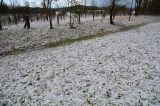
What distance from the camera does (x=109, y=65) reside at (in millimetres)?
8102

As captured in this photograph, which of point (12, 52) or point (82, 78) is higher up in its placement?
point (12, 52)

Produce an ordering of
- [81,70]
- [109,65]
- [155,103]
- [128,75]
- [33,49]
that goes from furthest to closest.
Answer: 1. [33,49]
2. [109,65]
3. [81,70]
4. [128,75]
5. [155,103]

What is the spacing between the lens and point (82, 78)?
6820 mm

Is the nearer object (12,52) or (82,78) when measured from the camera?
(82,78)

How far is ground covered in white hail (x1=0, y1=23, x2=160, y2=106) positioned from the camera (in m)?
5.37

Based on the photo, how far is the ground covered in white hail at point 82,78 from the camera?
5371mm

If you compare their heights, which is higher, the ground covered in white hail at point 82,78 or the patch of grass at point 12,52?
the patch of grass at point 12,52

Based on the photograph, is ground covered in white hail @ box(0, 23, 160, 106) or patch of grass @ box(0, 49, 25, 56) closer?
ground covered in white hail @ box(0, 23, 160, 106)

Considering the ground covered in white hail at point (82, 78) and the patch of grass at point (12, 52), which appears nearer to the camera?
the ground covered in white hail at point (82, 78)

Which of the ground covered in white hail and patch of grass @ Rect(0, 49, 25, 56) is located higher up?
patch of grass @ Rect(0, 49, 25, 56)

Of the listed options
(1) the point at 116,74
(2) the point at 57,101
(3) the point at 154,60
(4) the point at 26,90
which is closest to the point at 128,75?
(1) the point at 116,74

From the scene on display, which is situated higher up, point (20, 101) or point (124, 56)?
point (124, 56)

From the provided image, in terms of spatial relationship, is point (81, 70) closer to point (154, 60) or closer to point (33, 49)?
point (154, 60)

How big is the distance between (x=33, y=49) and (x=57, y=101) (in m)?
7.29
